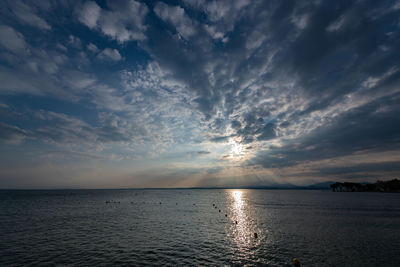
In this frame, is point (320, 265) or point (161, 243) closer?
point (320, 265)

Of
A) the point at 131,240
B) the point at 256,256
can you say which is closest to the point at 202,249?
the point at 256,256

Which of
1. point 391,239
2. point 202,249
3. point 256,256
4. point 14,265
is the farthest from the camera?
point 391,239

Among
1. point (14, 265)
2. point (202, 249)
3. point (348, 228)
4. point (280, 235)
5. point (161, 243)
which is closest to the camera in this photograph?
point (14, 265)

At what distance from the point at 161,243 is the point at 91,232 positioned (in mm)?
17813

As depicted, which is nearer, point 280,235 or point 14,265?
point 14,265

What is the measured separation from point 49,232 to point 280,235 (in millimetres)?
48477

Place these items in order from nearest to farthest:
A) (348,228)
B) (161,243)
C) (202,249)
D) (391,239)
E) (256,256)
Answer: (256,256) → (202,249) → (161,243) → (391,239) → (348,228)

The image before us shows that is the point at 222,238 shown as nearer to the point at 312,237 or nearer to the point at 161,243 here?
the point at 161,243

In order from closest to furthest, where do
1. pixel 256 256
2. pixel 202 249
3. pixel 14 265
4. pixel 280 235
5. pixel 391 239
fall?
pixel 14 265 → pixel 256 256 → pixel 202 249 → pixel 391 239 → pixel 280 235

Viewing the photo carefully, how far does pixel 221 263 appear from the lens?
24.7 m

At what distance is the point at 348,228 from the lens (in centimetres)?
4484

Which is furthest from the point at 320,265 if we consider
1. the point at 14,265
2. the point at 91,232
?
the point at 91,232

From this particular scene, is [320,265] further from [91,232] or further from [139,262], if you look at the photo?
[91,232]

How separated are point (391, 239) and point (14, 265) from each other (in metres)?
61.8
